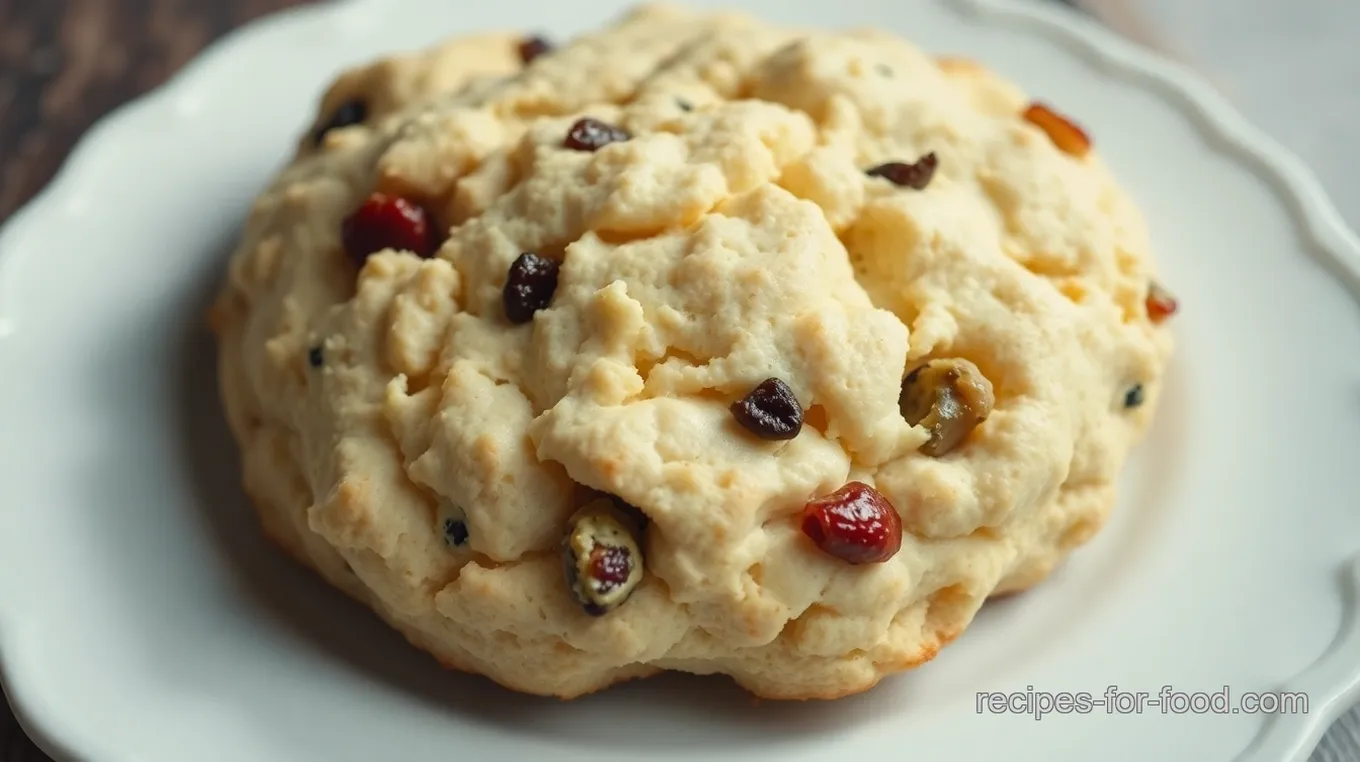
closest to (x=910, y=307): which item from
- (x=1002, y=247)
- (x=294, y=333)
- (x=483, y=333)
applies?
(x=1002, y=247)

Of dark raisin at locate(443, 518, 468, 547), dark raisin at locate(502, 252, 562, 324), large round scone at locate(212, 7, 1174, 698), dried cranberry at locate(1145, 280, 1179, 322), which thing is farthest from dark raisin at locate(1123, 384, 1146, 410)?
dark raisin at locate(443, 518, 468, 547)

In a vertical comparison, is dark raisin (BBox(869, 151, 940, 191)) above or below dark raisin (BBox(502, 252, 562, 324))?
above

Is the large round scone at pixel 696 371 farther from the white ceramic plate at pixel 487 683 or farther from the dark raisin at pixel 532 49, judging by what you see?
the dark raisin at pixel 532 49

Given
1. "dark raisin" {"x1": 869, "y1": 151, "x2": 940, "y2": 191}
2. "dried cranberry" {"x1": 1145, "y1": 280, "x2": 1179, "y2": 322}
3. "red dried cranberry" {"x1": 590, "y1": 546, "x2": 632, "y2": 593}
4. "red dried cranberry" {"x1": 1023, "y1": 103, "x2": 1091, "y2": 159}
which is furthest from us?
"red dried cranberry" {"x1": 1023, "y1": 103, "x2": 1091, "y2": 159}

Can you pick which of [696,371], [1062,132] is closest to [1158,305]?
[1062,132]

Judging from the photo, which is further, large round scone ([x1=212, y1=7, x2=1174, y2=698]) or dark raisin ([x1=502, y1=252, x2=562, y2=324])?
dark raisin ([x1=502, y1=252, x2=562, y2=324])

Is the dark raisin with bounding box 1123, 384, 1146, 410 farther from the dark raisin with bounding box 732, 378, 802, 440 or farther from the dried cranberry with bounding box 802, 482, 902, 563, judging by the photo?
the dark raisin with bounding box 732, 378, 802, 440

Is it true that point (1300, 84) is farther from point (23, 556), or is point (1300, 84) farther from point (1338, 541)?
point (23, 556)

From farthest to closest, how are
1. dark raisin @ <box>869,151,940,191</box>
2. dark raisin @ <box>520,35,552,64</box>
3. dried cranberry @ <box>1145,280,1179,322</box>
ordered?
dark raisin @ <box>520,35,552,64</box> < dried cranberry @ <box>1145,280,1179,322</box> < dark raisin @ <box>869,151,940,191</box>
